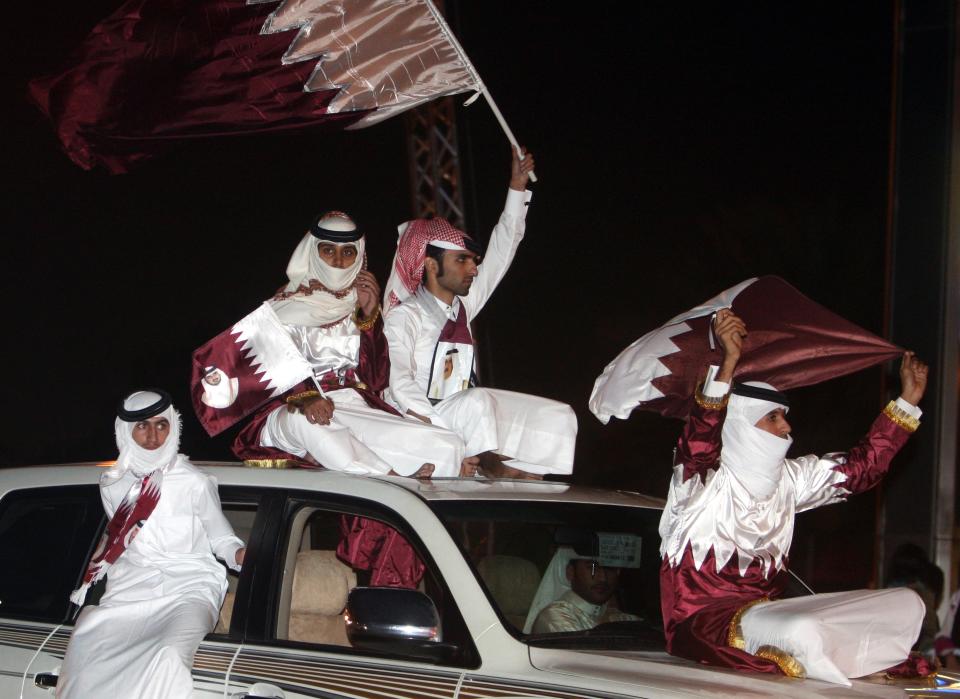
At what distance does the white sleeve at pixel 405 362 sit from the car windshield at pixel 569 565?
1.50 m

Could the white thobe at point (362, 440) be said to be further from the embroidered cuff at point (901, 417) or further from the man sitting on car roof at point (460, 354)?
the embroidered cuff at point (901, 417)

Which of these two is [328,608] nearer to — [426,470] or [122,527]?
[122,527]

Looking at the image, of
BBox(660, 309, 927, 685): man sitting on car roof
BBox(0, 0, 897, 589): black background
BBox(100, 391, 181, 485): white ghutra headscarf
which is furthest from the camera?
BBox(0, 0, 897, 589): black background

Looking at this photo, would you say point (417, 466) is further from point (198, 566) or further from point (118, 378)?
point (118, 378)

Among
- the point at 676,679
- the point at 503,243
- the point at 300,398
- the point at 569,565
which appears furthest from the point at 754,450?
the point at 503,243

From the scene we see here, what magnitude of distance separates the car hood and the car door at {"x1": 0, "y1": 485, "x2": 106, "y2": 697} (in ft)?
6.11

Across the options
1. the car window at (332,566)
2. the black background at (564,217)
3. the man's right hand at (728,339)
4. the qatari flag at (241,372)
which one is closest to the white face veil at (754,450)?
the man's right hand at (728,339)

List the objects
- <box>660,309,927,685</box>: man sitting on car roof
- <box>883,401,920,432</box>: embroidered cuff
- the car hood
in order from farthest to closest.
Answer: <box>883,401,920,432</box>: embroidered cuff < <box>660,309,927,685</box>: man sitting on car roof < the car hood

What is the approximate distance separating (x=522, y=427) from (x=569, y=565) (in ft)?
4.58

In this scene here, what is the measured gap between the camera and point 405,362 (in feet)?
19.4

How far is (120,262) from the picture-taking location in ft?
56.8

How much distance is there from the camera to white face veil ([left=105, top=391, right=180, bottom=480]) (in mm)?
4664

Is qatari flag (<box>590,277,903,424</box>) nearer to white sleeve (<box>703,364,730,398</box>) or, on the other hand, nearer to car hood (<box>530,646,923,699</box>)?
white sleeve (<box>703,364,730,398</box>)

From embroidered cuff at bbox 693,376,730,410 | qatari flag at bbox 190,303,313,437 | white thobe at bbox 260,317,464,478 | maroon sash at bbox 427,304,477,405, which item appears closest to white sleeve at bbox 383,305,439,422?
maroon sash at bbox 427,304,477,405
